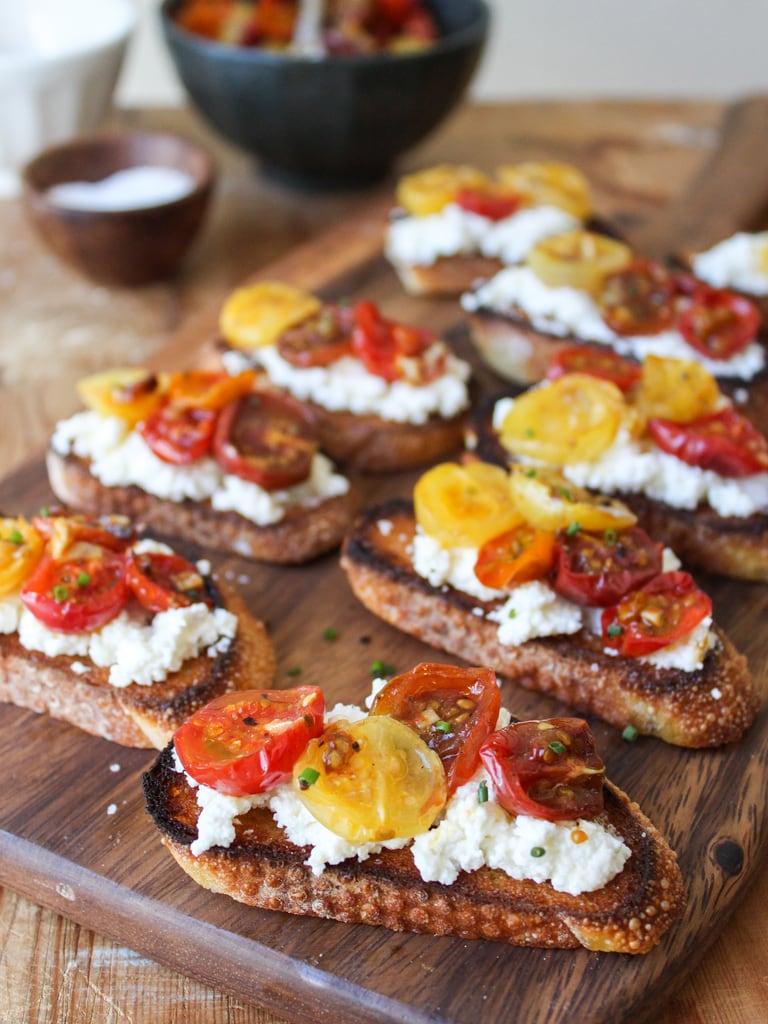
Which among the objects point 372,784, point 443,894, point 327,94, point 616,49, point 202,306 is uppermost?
point 327,94

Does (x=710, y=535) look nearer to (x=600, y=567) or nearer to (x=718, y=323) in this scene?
(x=600, y=567)

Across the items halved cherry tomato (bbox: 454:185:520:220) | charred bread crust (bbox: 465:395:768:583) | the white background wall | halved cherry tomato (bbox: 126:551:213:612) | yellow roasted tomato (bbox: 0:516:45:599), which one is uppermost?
halved cherry tomato (bbox: 454:185:520:220)

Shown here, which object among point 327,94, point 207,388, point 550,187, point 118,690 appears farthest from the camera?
point 327,94

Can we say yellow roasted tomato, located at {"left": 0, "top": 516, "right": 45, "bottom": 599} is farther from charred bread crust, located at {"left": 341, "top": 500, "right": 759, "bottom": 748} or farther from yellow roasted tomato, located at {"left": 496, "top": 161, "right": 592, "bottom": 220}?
yellow roasted tomato, located at {"left": 496, "top": 161, "right": 592, "bottom": 220}

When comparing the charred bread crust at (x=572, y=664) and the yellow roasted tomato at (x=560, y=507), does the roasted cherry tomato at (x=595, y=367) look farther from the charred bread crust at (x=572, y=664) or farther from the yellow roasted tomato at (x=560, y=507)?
the charred bread crust at (x=572, y=664)

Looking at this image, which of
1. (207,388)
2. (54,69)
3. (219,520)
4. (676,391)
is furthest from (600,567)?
(54,69)

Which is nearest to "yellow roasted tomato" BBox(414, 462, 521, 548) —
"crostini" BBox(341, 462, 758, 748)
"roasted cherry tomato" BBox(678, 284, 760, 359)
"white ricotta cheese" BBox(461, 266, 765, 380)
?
"crostini" BBox(341, 462, 758, 748)

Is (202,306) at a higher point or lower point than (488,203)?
lower
